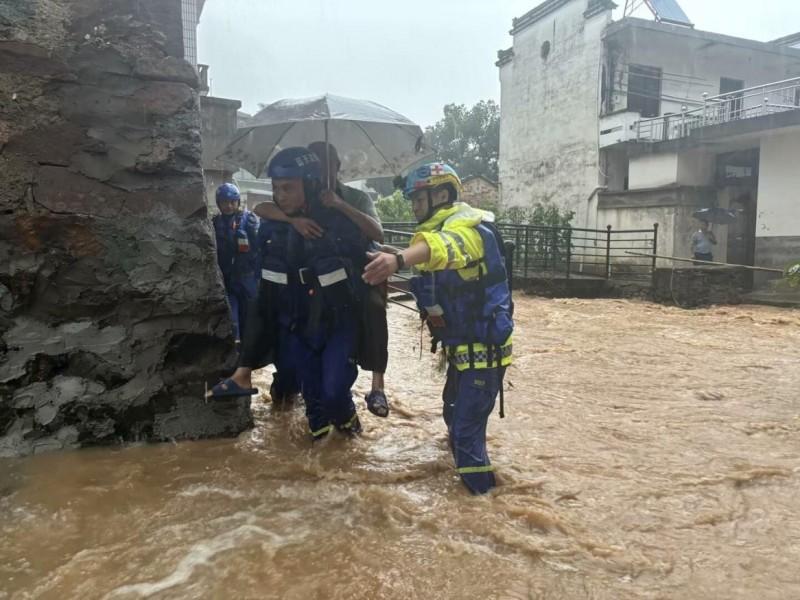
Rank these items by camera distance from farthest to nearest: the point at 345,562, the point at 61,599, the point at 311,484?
1. the point at 311,484
2. the point at 345,562
3. the point at 61,599

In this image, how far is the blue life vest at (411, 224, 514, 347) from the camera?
3.09m

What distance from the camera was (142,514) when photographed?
3.03 meters

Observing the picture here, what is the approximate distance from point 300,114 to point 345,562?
295cm

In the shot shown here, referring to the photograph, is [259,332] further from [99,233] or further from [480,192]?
[480,192]

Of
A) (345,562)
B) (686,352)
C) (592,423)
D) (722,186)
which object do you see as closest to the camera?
(345,562)

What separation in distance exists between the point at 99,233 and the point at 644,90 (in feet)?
60.3

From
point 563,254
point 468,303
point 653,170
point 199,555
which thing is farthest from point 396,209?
point 199,555

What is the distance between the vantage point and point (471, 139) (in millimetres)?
32594

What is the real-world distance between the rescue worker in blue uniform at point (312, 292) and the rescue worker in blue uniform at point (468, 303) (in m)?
0.75

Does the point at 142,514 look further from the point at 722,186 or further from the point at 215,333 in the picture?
the point at 722,186

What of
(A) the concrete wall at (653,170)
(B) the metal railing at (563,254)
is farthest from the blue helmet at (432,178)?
(A) the concrete wall at (653,170)

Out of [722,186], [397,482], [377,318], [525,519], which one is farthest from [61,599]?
[722,186]

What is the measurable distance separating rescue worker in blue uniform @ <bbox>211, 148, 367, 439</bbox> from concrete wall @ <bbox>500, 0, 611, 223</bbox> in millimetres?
16598

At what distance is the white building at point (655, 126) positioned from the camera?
48.5 ft
